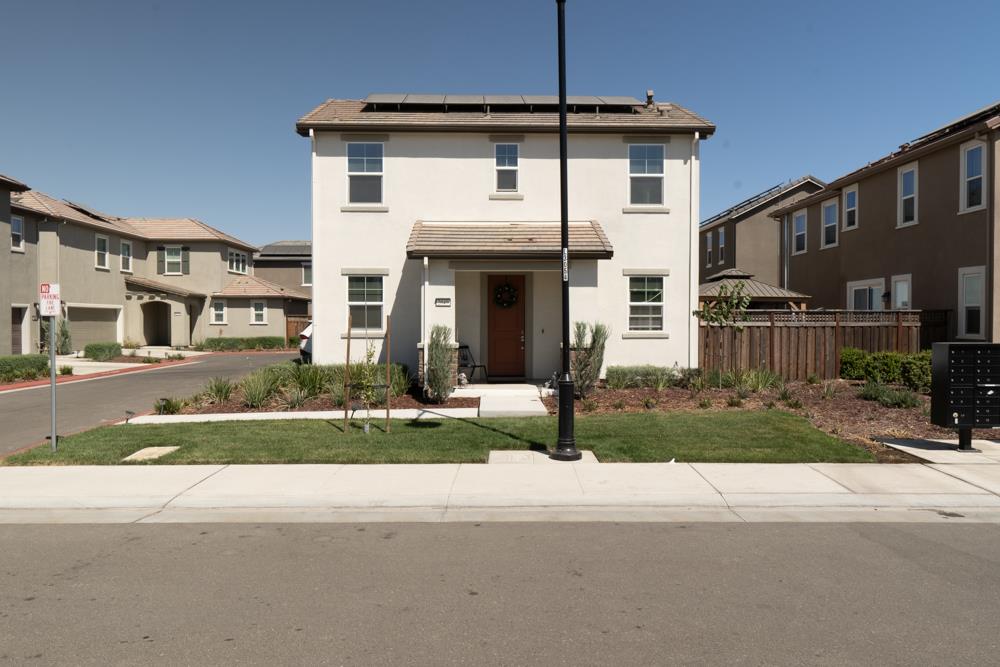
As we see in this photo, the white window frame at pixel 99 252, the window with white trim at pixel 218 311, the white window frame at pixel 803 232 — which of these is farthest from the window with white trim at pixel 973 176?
the white window frame at pixel 99 252

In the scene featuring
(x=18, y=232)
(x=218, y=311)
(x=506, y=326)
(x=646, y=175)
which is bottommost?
(x=506, y=326)

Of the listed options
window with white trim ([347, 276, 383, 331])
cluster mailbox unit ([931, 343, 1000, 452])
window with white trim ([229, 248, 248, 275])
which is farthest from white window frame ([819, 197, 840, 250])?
window with white trim ([229, 248, 248, 275])

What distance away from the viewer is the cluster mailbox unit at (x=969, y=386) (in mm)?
9023

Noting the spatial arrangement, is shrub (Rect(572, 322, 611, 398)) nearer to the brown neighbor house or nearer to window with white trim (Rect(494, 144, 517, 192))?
window with white trim (Rect(494, 144, 517, 192))

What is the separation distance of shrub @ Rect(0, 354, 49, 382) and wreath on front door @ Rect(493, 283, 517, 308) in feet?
52.4

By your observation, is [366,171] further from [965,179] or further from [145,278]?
[145,278]

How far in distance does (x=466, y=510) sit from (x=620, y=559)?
2062 mm

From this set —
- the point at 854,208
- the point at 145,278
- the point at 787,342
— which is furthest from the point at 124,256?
the point at 854,208

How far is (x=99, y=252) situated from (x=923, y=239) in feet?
118

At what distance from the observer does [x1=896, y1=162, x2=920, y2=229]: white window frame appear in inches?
741

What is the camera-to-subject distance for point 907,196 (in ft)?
63.7

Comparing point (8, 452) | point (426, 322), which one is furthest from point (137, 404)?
point (426, 322)

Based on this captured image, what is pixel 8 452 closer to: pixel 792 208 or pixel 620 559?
pixel 620 559

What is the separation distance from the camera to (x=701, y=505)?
275 inches
